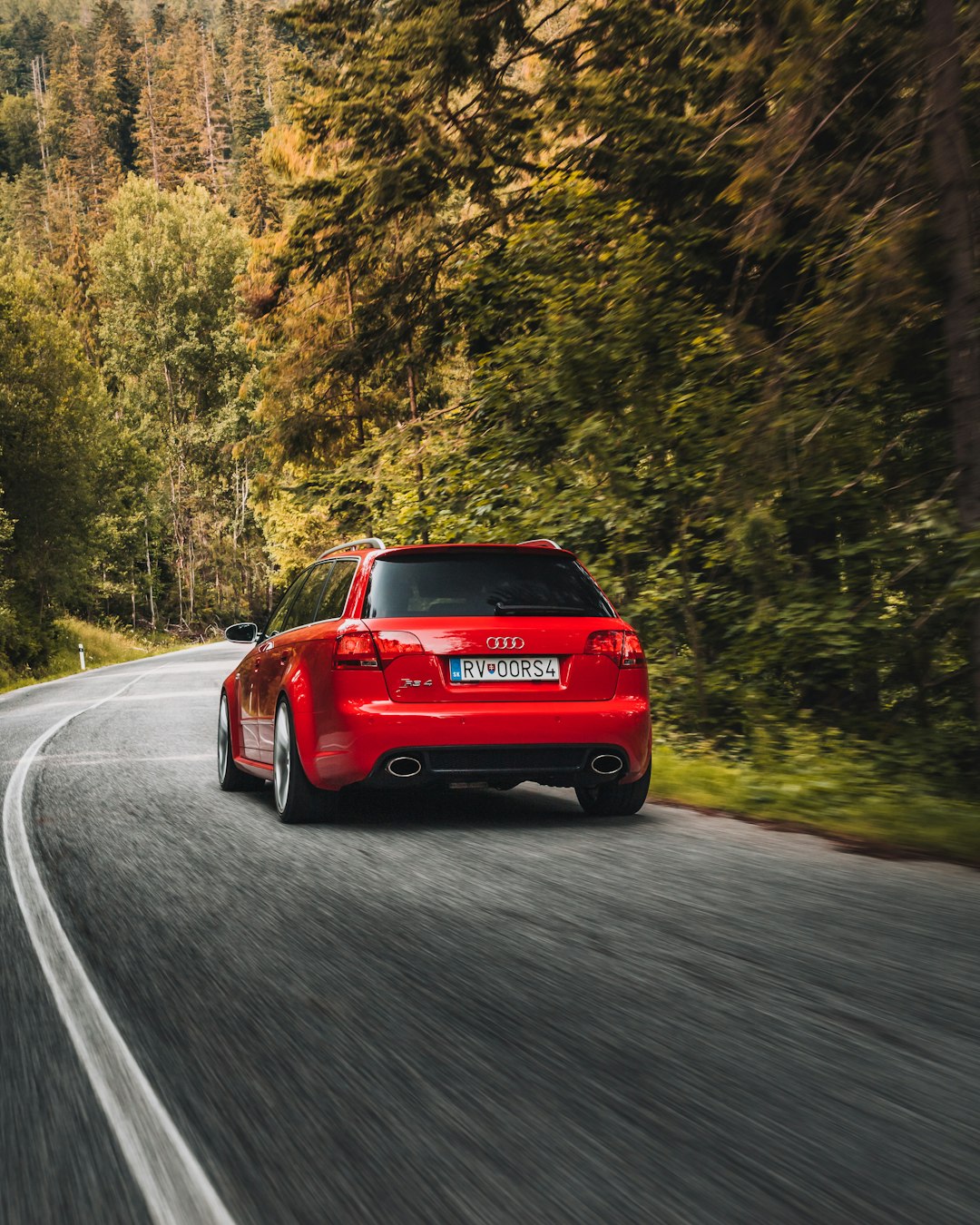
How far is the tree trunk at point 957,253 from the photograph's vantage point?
797cm

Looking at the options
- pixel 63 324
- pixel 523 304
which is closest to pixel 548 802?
pixel 523 304

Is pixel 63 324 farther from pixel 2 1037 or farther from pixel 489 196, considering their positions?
pixel 2 1037

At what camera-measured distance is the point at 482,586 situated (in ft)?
24.5

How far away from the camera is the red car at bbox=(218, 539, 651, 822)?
6.98 metres

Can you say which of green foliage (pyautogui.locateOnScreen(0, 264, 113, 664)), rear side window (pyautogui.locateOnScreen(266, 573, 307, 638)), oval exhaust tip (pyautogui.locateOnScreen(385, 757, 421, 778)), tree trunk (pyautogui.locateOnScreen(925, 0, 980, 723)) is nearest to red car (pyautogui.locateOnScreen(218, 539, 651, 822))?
oval exhaust tip (pyautogui.locateOnScreen(385, 757, 421, 778))

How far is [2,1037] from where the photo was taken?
147 inches

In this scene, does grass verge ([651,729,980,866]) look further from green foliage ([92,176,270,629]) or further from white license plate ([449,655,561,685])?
green foliage ([92,176,270,629])

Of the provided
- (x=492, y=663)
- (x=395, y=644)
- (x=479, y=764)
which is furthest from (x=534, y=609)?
(x=479, y=764)

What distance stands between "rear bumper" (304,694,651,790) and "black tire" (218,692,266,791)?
2.43 meters

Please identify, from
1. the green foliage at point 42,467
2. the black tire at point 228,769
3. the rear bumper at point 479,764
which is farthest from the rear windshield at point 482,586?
the green foliage at point 42,467

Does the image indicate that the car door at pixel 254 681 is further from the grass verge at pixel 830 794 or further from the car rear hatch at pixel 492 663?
the grass verge at pixel 830 794

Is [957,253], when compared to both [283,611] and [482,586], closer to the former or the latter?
[482,586]

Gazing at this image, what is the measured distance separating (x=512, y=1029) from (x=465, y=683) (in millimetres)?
3500

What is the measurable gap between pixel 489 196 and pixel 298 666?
30.2 feet
